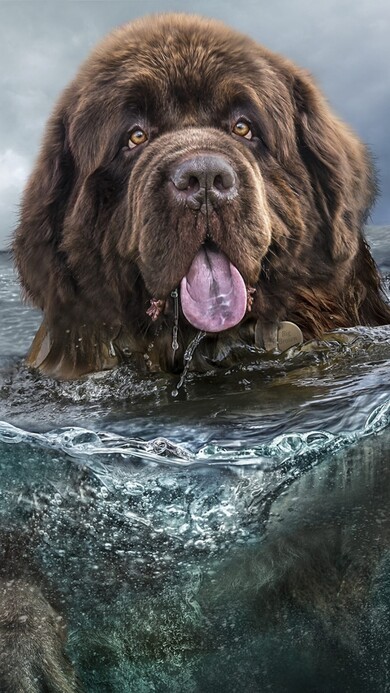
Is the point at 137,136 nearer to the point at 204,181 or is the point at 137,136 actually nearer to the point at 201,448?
the point at 204,181

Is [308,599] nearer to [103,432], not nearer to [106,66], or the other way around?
[103,432]

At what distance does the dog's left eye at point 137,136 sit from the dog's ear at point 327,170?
0.75 meters

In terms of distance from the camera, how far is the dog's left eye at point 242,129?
3.39 meters

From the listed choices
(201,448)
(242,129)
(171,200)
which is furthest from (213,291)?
(201,448)

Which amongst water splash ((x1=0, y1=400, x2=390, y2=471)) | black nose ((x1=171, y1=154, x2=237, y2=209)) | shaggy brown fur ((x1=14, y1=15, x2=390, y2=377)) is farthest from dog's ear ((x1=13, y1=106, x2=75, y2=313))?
water splash ((x1=0, y1=400, x2=390, y2=471))

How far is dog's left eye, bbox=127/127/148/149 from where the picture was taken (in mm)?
3422

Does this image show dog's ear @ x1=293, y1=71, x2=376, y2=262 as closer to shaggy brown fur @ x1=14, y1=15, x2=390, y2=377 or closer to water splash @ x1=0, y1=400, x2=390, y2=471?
shaggy brown fur @ x1=14, y1=15, x2=390, y2=377

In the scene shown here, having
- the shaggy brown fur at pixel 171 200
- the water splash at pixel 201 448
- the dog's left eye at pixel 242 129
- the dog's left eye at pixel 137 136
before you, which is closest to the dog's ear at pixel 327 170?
the shaggy brown fur at pixel 171 200

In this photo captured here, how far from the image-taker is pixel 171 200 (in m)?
3.01

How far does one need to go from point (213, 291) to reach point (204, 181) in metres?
0.44

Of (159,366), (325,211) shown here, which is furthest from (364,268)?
(159,366)

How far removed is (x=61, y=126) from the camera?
12.5 feet

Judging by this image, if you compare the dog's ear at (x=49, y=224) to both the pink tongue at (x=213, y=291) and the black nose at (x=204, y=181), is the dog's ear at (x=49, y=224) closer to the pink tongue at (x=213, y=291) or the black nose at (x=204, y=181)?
the pink tongue at (x=213, y=291)

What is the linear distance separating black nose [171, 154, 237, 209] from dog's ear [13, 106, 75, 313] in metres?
0.93
